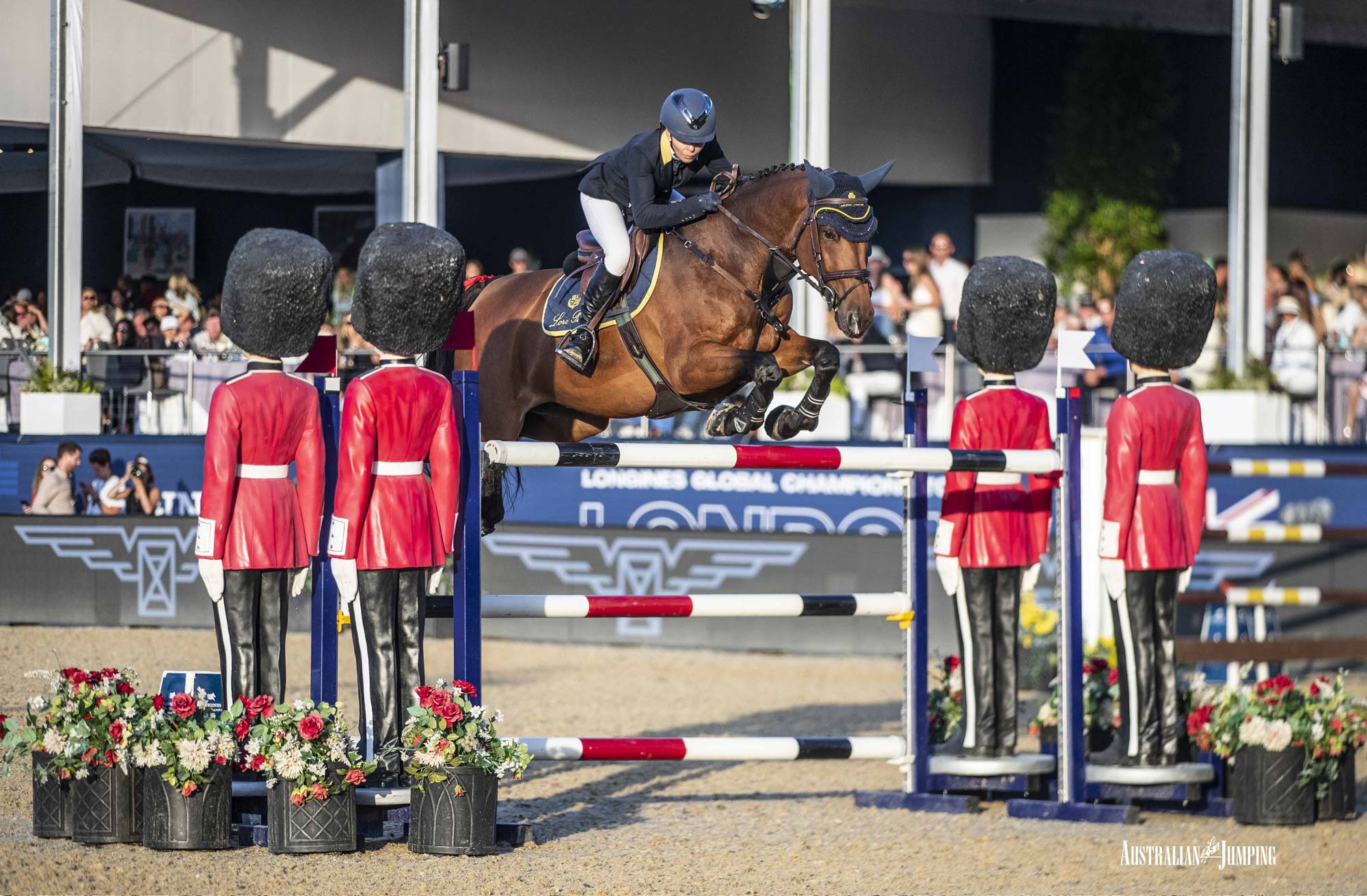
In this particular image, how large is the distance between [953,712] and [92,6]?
10.9m

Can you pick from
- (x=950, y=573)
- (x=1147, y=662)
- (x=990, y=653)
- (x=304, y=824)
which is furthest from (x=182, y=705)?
(x=1147, y=662)

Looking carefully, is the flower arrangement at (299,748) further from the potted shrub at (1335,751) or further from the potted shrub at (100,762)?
the potted shrub at (1335,751)

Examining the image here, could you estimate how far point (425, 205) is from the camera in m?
13.9

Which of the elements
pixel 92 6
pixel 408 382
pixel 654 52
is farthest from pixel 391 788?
pixel 654 52

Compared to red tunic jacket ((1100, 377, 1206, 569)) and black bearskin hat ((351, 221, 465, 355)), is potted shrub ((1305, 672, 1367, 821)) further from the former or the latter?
black bearskin hat ((351, 221, 465, 355))

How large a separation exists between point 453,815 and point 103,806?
120 centimetres

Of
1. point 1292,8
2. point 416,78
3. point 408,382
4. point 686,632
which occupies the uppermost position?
point 1292,8

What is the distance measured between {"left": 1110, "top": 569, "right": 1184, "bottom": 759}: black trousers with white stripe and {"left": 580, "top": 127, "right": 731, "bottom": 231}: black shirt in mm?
2472

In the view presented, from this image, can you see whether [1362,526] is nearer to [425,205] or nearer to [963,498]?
[963,498]

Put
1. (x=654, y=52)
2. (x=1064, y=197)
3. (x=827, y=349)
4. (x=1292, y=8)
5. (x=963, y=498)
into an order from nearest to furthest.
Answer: (x=827, y=349)
(x=963, y=498)
(x=1292, y=8)
(x=654, y=52)
(x=1064, y=197)

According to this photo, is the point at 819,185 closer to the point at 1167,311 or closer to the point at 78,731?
the point at 1167,311

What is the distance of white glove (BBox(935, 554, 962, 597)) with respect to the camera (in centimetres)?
709

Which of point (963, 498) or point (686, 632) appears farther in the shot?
point (686, 632)

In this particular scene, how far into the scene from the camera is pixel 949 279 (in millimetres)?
14086
